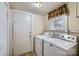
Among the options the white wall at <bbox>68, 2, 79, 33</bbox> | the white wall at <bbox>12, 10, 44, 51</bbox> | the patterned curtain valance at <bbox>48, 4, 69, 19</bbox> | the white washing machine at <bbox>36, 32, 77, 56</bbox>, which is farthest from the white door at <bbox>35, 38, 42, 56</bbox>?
the white wall at <bbox>68, 2, 79, 33</bbox>

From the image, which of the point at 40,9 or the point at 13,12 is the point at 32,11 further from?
the point at 13,12

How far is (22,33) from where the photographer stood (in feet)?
3.63

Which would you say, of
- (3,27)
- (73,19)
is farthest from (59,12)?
(3,27)

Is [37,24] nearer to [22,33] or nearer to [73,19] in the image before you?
[22,33]

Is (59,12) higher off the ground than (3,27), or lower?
higher

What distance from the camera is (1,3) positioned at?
923 millimetres

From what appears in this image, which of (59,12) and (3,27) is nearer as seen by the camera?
(3,27)

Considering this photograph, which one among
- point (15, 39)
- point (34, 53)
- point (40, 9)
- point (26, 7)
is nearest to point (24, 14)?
point (26, 7)

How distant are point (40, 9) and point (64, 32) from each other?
48 centimetres

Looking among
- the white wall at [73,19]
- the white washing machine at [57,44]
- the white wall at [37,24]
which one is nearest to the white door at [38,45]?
the white washing machine at [57,44]

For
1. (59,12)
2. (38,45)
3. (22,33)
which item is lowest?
(38,45)

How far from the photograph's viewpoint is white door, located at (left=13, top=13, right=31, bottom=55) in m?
1.07

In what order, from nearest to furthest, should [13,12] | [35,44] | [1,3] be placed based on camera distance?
[1,3]
[13,12]
[35,44]

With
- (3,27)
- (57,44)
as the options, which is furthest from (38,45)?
(3,27)
